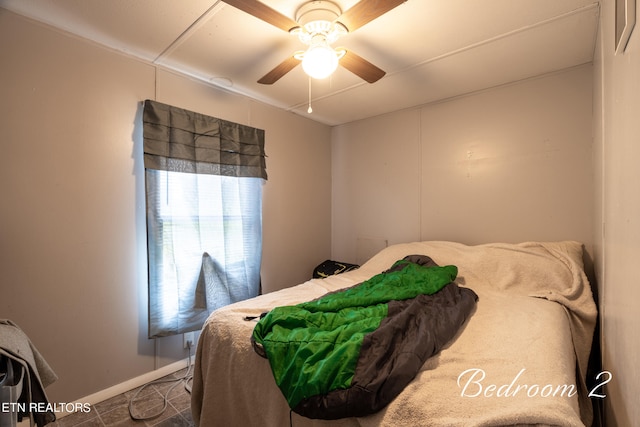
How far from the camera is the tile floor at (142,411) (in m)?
1.67

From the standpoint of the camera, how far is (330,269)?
3.11 metres

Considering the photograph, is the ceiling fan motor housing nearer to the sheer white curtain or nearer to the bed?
the sheer white curtain

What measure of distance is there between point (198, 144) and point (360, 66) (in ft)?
4.53

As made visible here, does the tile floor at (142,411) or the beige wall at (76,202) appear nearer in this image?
the beige wall at (76,202)

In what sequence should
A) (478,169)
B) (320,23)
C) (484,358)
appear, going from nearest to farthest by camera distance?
(484,358) < (320,23) < (478,169)

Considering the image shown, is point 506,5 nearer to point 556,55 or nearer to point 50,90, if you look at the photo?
point 556,55

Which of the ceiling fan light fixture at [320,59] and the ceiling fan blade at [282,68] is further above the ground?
the ceiling fan blade at [282,68]

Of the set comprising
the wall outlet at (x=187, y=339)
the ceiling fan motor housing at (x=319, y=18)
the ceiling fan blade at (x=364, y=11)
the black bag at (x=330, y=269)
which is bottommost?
the wall outlet at (x=187, y=339)

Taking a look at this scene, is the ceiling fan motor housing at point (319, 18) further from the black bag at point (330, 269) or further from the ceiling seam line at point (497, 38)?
the black bag at point (330, 269)

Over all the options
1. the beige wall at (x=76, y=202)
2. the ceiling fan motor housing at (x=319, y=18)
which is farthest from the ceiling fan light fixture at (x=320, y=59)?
→ the beige wall at (x=76, y=202)

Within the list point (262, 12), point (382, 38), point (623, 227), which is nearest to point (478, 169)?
point (382, 38)

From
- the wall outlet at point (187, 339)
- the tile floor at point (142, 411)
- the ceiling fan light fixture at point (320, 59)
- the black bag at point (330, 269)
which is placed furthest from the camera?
the black bag at point (330, 269)

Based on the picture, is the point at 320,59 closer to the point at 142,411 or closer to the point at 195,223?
the point at 195,223

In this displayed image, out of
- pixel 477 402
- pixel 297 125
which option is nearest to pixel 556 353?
pixel 477 402
